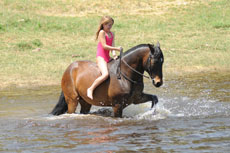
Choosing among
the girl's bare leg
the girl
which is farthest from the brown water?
the girl

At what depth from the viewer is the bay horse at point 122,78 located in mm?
8438

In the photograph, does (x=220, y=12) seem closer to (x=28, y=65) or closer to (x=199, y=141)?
(x=28, y=65)

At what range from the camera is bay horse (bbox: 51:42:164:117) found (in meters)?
8.44

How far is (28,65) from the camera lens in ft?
49.9

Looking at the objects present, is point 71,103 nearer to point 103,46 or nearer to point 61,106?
point 61,106

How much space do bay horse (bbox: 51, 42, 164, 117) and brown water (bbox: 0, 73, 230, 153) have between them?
Answer: 1.29ft

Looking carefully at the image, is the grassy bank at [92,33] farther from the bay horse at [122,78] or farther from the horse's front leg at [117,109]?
the horse's front leg at [117,109]

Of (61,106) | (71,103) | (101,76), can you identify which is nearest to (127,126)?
(101,76)

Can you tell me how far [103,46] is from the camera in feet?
28.2

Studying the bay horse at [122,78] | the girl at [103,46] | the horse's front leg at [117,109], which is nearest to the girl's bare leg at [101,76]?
the girl at [103,46]

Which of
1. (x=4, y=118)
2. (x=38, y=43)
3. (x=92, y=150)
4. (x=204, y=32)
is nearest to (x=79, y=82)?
(x=4, y=118)

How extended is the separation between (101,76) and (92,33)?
40.1 feet

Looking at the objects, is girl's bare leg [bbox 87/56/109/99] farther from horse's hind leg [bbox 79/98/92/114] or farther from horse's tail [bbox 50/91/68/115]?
horse's tail [bbox 50/91/68/115]

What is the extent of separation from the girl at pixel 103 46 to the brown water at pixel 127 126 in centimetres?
82
